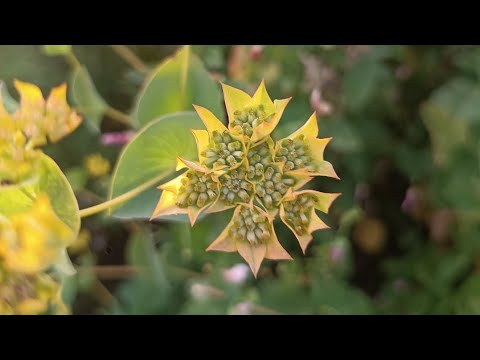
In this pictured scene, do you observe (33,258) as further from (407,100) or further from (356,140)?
(407,100)

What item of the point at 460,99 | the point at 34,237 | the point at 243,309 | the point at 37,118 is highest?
the point at 460,99

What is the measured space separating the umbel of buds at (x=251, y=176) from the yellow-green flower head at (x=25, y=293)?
170mm

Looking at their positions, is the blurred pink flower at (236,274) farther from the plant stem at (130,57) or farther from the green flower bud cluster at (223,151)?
the green flower bud cluster at (223,151)

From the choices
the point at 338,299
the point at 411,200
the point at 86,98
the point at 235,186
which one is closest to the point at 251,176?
the point at 235,186

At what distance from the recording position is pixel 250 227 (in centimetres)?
48

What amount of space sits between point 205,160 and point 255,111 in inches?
2.3

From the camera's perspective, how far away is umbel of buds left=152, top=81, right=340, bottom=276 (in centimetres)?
47

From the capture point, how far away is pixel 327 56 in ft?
3.31

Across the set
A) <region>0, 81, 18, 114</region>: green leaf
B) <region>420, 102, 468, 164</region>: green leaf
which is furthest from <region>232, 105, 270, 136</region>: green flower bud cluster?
<region>420, 102, 468, 164</region>: green leaf

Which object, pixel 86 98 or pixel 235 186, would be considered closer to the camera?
pixel 235 186

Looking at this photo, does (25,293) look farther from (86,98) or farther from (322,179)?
(322,179)

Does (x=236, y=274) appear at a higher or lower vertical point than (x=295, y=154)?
lower

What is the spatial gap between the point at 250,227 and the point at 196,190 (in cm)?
6

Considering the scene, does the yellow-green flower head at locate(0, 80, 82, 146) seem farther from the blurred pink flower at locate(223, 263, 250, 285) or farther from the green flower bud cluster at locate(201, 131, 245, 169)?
the blurred pink flower at locate(223, 263, 250, 285)
